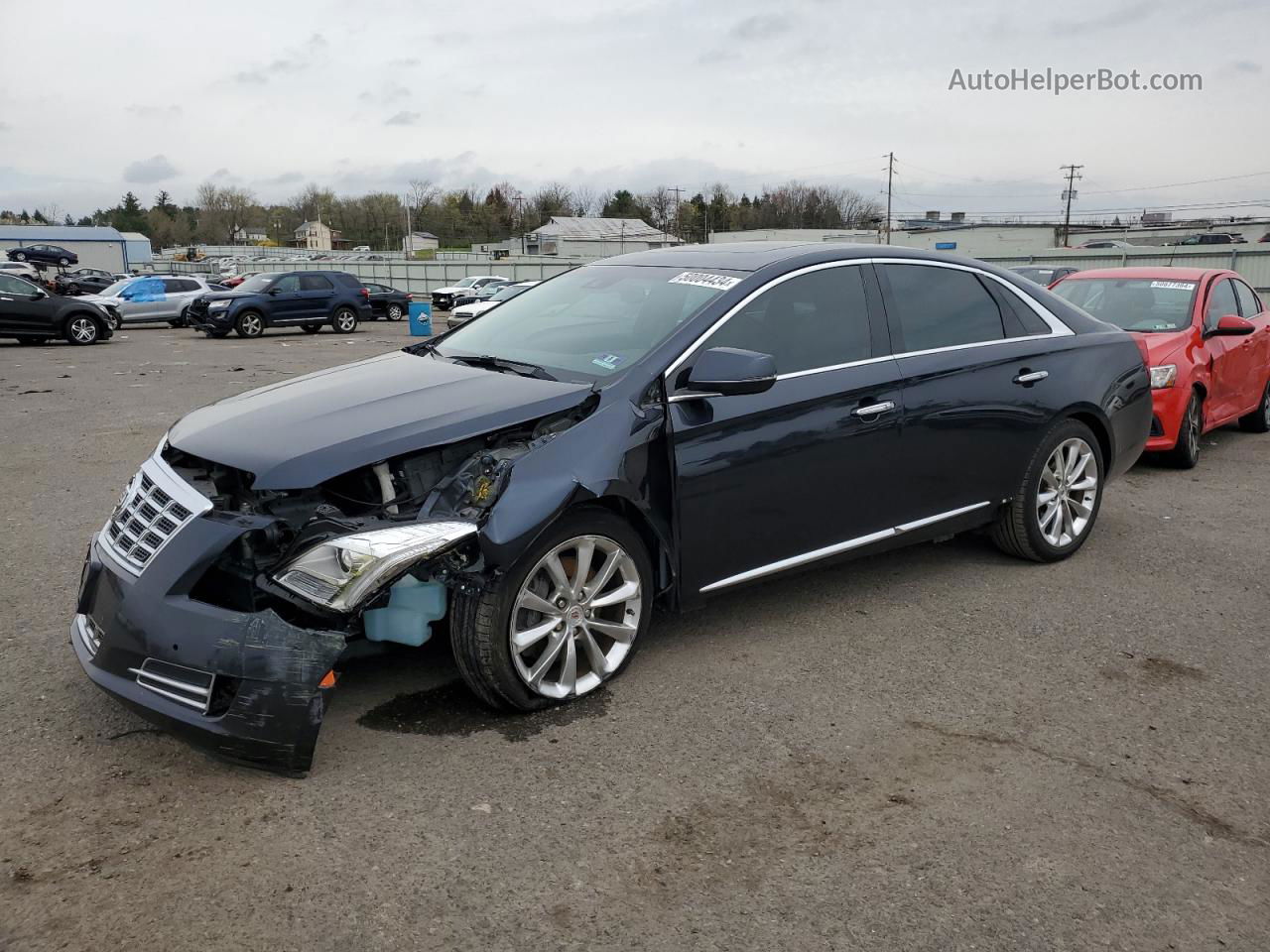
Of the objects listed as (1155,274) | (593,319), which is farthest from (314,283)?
(593,319)

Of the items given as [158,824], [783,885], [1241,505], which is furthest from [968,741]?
[1241,505]

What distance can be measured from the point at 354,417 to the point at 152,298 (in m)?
27.7

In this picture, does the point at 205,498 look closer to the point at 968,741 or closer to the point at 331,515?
the point at 331,515

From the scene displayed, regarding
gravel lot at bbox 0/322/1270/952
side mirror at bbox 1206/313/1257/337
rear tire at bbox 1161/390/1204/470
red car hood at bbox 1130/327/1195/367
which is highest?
side mirror at bbox 1206/313/1257/337

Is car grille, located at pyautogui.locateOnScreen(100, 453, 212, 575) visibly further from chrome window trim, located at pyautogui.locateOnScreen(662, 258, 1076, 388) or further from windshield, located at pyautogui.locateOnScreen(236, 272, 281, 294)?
windshield, located at pyautogui.locateOnScreen(236, 272, 281, 294)

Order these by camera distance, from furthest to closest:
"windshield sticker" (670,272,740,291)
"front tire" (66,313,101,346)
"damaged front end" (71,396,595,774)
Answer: "front tire" (66,313,101,346) < "windshield sticker" (670,272,740,291) < "damaged front end" (71,396,595,774)

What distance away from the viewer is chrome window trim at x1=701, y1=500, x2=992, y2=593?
420 centimetres

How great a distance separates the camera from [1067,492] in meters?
5.61

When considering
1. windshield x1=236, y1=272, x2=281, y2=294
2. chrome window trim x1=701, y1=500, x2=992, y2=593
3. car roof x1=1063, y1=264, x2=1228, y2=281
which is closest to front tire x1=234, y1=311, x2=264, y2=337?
windshield x1=236, y1=272, x2=281, y2=294

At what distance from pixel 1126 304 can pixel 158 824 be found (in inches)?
333

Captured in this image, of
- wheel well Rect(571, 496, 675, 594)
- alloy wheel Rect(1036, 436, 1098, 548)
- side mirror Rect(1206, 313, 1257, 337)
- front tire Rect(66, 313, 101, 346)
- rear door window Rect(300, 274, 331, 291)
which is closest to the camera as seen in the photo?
wheel well Rect(571, 496, 675, 594)

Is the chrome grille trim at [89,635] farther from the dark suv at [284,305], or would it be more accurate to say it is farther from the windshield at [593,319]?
the dark suv at [284,305]

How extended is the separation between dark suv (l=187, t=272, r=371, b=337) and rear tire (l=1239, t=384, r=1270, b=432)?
70.0ft

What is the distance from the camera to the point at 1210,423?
850 centimetres
